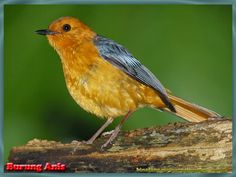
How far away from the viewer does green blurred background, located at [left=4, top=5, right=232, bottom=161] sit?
13.3 ft

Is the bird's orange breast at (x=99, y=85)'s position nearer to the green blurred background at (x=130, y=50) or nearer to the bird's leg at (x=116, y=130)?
the bird's leg at (x=116, y=130)

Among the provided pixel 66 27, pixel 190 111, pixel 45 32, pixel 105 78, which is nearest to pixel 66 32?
pixel 66 27

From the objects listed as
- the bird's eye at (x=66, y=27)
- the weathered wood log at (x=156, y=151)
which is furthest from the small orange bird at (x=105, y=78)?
the weathered wood log at (x=156, y=151)

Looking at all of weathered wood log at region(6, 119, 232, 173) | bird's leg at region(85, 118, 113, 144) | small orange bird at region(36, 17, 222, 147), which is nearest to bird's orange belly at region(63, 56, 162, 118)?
small orange bird at region(36, 17, 222, 147)

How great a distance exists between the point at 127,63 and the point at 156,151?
2.31ft

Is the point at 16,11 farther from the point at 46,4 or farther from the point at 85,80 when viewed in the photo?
the point at 85,80

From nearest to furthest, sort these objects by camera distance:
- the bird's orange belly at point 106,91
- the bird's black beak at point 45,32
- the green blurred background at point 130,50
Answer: the bird's orange belly at point 106,91 → the bird's black beak at point 45,32 → the green blurred background at point 130,50

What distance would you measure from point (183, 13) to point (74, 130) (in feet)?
4.15

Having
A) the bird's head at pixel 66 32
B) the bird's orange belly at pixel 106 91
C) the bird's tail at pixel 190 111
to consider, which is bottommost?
the bird's tail at pixel 190 111

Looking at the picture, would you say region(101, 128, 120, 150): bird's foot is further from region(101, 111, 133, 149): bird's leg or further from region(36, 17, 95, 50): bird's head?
region(36, 17, 95, 50): bird's head

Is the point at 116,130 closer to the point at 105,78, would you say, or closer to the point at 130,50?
the point at 105,78

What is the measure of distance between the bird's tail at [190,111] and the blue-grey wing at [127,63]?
6cm

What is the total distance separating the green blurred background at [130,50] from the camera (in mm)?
4066

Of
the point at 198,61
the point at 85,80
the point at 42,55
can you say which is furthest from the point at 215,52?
the point at 42,55
